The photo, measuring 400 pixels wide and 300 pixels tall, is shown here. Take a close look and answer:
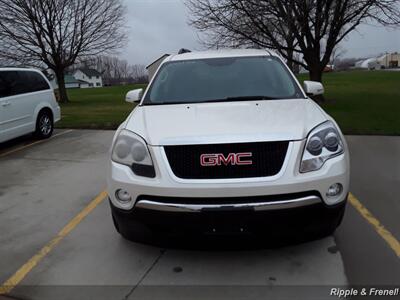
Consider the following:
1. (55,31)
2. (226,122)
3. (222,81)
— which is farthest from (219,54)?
(55,31)

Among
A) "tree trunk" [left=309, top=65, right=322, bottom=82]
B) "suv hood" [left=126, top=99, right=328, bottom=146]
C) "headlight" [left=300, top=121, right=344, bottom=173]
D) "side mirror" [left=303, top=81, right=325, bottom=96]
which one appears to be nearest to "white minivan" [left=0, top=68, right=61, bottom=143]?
"suv hood" [left=126, top=99, right=328, bottom=146]

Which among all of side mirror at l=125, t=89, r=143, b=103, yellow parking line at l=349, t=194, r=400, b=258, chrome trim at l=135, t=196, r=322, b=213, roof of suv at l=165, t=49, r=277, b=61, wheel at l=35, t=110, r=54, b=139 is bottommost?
yellow parking line at l=349, t=194, r=400, b=258

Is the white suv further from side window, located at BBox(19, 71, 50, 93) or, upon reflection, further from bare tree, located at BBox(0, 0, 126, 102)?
bare tree, located at BBox(0, 0, 126, 102)

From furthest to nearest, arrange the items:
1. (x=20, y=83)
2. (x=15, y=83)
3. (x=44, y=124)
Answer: (x=44, y=124)
(x=20, y=83)
(x=15, y=83)

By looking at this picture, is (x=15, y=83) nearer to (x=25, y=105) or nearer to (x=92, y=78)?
(x=25, y=105)

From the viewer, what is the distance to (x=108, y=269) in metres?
3.45

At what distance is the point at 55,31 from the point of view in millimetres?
24734

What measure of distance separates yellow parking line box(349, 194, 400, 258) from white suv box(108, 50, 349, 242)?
796mm

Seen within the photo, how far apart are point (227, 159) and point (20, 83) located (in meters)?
7.55

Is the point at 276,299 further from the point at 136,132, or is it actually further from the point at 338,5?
the point at 338,5

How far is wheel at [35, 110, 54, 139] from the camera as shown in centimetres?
988

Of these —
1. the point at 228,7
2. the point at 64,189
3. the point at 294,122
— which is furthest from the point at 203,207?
the point at 228,7

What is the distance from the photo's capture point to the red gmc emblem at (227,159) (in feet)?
9.99

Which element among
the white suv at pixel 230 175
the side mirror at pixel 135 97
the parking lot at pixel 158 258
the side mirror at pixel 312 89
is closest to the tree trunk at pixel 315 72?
the parking lot at pixel 158 258
